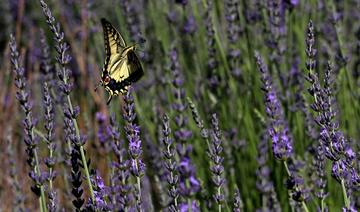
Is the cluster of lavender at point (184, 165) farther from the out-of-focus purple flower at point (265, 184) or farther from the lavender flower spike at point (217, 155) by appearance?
the out-of-focus purple flower at point (265, 184)

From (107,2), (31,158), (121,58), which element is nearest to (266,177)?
(121,58)

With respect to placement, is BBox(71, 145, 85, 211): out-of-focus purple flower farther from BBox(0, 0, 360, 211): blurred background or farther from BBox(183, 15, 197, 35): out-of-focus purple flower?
BBox(183, 15, 197, 35): out-of-focus purple flower

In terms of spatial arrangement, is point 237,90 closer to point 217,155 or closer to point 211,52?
point 211,52

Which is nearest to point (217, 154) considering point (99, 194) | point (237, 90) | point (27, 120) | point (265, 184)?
point (99, 194)

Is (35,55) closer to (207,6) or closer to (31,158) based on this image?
(207,6)

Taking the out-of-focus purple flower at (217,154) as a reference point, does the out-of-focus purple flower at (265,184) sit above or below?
above

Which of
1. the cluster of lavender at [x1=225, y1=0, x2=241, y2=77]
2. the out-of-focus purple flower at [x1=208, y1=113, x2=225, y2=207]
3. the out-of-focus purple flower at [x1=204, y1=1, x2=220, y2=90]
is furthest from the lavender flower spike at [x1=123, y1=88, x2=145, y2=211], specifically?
the cluster of lavender at [x1=225, y1=0, x2=241, y2=77]

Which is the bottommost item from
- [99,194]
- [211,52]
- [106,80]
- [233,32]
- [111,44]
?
[99,194]

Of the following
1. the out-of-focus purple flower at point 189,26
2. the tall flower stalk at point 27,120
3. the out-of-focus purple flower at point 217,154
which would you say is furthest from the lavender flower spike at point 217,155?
the out-of-focus purple flower at point 189,26
